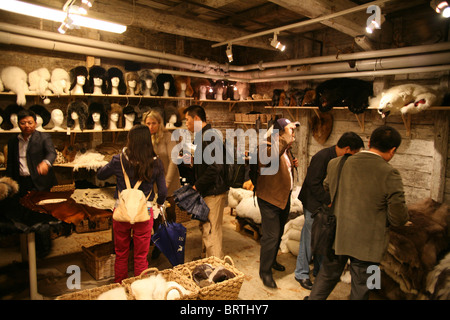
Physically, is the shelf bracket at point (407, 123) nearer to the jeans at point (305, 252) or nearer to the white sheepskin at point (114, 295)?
the jeans at point (305, 252)

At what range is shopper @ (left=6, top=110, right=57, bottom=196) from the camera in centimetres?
345

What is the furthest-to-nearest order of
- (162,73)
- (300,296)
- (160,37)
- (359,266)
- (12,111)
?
(160,37), (162,73), (12,111), (300,296), (359,266)

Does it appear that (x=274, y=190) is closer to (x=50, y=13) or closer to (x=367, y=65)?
(x=367, y=65)

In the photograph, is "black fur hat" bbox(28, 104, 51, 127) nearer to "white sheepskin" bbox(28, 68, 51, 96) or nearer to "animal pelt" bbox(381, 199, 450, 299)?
"white sheepskin" bbox(28, 68, 51, 96)

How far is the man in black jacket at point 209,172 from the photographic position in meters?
3.23

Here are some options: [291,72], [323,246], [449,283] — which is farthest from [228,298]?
[291,72]

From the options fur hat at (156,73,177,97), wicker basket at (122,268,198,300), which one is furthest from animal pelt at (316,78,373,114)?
wicker basket at (122,268,198,300)

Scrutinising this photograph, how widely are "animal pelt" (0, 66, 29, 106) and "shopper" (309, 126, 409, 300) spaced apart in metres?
4.23

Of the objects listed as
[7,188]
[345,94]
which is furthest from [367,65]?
[7,188]

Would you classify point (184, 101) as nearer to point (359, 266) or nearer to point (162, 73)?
point (162, 73)

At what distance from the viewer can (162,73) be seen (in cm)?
582

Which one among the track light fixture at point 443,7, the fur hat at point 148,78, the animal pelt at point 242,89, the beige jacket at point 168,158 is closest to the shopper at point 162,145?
the beige jacket at point 168,158

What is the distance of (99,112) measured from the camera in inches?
198

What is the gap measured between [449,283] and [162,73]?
5.25 metres
